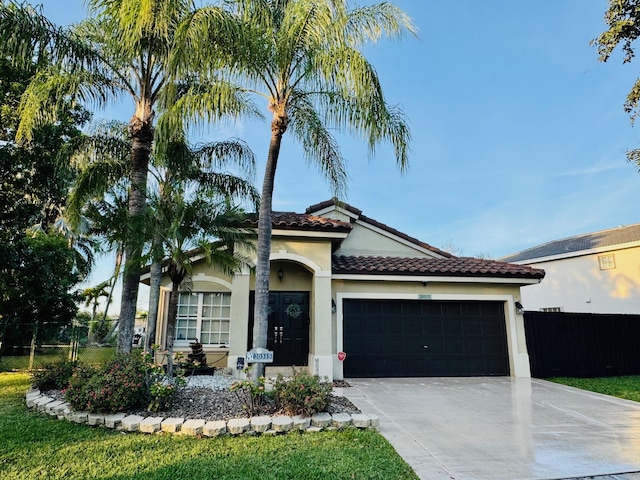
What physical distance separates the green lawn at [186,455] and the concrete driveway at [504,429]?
1.98ft

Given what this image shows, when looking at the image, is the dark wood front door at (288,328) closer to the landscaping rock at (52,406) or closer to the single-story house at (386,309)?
the single-story house at (386,309)

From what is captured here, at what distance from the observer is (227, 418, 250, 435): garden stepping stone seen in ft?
18.8

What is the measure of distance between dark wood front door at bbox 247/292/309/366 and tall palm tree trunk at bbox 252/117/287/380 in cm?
459

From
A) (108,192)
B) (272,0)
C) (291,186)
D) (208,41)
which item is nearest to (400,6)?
(272,0)

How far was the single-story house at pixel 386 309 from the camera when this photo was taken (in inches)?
434

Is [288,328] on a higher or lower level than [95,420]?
higher

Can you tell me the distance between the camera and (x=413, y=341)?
11.8m

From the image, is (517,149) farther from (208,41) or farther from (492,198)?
(208,41)

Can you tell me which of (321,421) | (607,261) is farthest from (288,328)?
(607,261)

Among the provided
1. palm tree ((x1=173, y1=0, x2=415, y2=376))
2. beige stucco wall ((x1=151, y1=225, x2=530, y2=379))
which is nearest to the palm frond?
palm tree ((x1=173, y1=0, x2=415, y2=376))

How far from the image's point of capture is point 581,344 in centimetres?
1293

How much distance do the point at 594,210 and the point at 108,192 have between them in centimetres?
2980

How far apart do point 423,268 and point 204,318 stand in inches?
312

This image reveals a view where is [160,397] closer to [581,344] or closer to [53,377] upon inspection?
[53,377]
